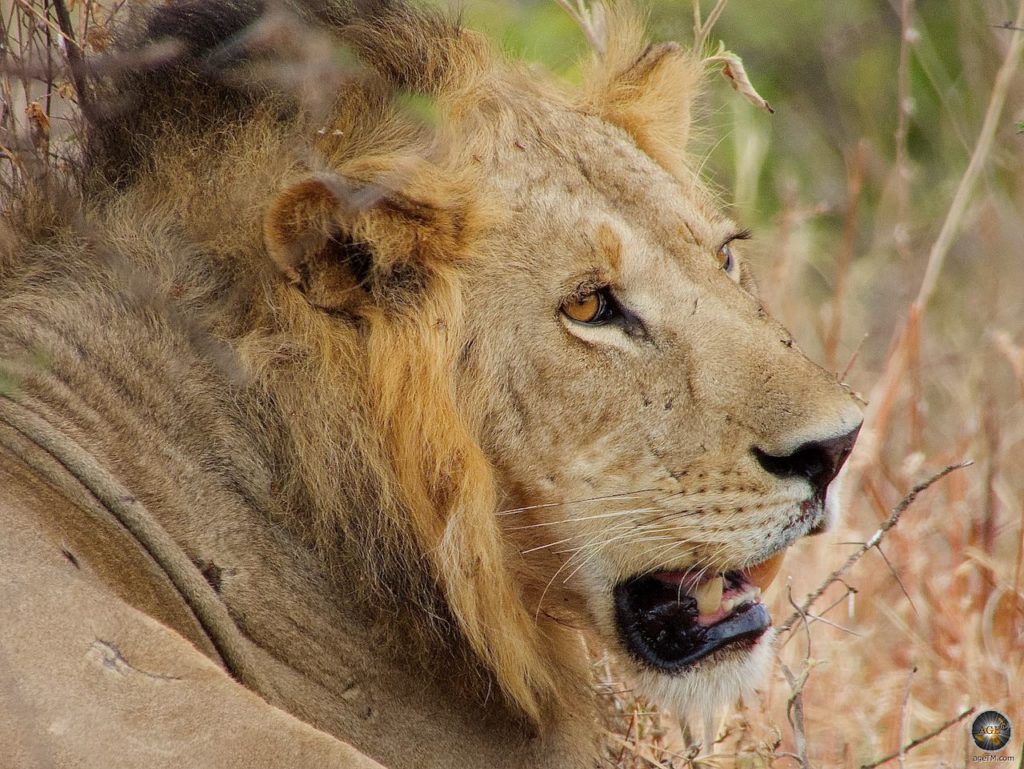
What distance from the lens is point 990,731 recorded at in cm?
421

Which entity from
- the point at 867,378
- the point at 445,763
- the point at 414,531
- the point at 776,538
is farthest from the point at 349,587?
the point at 867,378

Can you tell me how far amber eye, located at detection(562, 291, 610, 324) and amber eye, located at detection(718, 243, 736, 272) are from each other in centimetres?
51

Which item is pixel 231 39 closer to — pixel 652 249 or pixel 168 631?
pixel 652 249

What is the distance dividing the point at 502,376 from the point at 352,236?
0.50 m

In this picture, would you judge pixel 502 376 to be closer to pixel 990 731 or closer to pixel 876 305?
pixel 990 731

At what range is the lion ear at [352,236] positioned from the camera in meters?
3.29

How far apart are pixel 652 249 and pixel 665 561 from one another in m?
0.79

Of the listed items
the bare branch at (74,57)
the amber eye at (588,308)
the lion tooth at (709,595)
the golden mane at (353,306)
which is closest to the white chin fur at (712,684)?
the lion tooth at (709,595)

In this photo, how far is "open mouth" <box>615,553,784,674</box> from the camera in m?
3.61

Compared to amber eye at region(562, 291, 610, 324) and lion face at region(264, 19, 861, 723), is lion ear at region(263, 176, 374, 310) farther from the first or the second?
amber eye at region(562, 291, 610, 324)

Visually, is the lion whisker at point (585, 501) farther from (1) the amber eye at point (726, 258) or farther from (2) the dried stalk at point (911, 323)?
(2) the dried stalk at point (911, 323)

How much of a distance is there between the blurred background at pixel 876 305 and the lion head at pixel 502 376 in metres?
0.46

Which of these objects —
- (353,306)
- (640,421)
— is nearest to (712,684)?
(640,421)

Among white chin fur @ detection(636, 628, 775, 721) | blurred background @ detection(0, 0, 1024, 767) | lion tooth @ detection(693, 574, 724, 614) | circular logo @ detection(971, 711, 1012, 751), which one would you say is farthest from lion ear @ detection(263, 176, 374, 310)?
circular logo @ detection(971, 711, 1012, 751)
